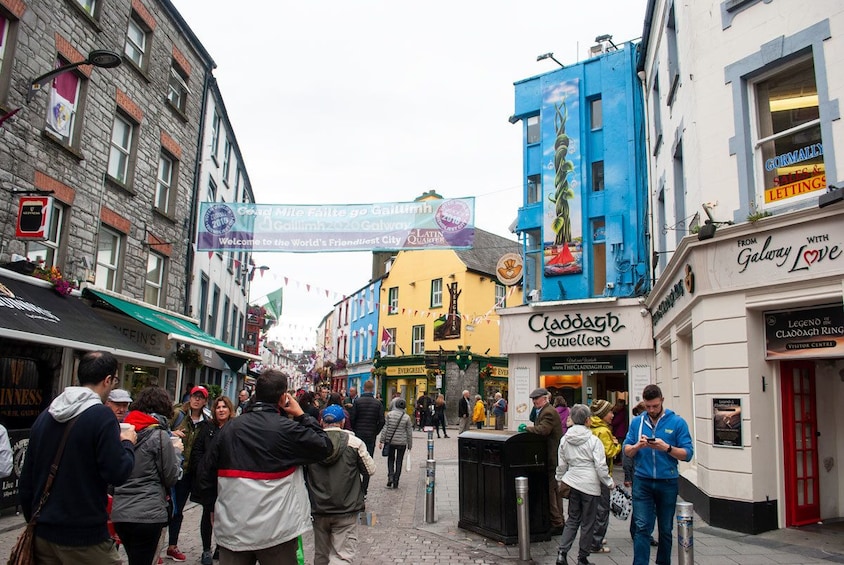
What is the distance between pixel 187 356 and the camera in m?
16.2

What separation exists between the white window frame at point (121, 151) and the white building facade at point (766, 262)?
11.4 meters

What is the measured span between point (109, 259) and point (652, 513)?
472 inches

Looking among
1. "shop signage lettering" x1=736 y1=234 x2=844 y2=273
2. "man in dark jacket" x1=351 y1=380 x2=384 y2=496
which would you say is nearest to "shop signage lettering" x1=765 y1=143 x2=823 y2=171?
"shop signage lettering" x1=736 y1=234 x2=844 y2=273

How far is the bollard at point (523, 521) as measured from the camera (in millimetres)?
6414

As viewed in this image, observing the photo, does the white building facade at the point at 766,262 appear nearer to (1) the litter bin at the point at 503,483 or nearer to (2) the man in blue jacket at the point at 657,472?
(1) the litter bin at the point at 503,483

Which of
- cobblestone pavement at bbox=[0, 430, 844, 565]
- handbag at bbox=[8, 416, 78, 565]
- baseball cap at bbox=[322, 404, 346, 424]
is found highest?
baseball cap at bbox=[322, 404, 346, 424]

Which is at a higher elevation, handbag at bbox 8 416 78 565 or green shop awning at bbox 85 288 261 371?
green shop awning at bbox 85 288 261 371

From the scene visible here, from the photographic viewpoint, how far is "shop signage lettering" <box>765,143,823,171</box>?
805 centimetres

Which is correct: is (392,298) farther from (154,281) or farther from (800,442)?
(800,442)

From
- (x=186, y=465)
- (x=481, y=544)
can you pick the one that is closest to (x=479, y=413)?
(x=481, y=544)

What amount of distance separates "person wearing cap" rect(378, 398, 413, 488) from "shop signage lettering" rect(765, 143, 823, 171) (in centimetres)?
699

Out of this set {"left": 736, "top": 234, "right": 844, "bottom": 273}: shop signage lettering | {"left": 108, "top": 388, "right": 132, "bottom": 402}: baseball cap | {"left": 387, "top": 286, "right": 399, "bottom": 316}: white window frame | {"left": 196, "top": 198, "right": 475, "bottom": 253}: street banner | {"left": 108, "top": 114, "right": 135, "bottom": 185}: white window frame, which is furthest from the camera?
{"left": 387, "top": 286, "right": 399, "bottom": 316}: white window frame

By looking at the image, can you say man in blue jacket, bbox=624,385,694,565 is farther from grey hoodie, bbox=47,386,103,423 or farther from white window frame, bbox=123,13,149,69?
white window frame, bbox=123,13,149,69

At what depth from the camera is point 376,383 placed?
39781 millimetres
